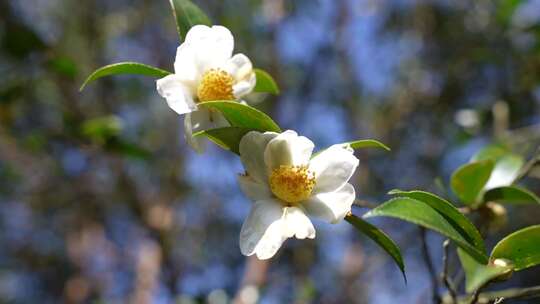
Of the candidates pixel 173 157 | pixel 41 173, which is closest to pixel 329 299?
pixel 173 157

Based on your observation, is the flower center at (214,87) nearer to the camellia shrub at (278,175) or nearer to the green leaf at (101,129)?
the camellia shrub at (278,175)

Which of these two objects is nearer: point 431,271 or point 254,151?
point 254,151

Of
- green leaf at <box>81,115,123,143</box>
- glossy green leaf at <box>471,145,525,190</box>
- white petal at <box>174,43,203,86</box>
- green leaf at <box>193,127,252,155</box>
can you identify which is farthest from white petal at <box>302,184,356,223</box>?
green leaf at <box>81,115,123,143</box>

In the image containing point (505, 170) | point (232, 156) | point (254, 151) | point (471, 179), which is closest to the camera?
point (254, 151)

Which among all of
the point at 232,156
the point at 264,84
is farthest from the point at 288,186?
the point at 232,156

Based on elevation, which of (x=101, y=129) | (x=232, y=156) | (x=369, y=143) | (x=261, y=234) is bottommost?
(x=232, y=156)

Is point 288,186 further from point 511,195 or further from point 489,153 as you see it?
point 489,153

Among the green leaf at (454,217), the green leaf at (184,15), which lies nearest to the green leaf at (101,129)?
the green leaf at (184,15)

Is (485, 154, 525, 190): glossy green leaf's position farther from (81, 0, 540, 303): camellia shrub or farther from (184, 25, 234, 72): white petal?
(184, 25, 234, 72): white petal
